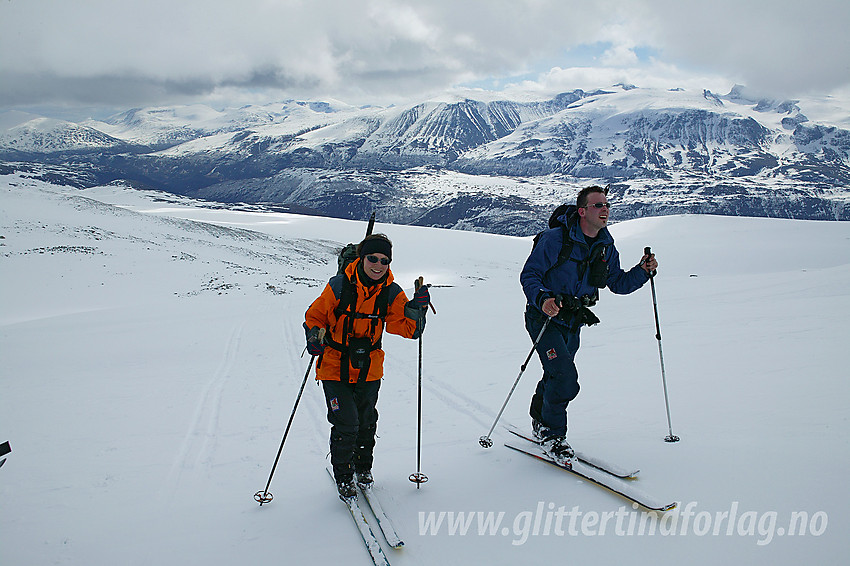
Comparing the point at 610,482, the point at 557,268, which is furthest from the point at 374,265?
the point at 610,482

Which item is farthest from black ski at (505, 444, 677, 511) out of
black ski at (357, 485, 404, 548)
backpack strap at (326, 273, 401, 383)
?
backpack strap at (326, 273, 401, 383)

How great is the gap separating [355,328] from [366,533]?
1757mm

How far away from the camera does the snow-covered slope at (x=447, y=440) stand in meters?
4.21

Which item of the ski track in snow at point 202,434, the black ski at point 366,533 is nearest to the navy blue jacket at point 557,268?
the black ski at point 366,533

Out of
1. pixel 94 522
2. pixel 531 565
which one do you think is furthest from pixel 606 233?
pixel 94 522

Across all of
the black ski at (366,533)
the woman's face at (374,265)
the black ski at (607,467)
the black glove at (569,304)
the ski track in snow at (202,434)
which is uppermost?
the woman's face at (374,265)

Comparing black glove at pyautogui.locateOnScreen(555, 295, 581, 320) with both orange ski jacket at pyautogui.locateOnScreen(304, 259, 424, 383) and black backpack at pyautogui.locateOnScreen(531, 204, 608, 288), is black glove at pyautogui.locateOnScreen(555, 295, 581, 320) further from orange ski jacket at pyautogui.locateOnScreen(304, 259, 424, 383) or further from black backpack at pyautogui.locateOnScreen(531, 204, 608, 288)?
orange ski jacket at pyautogui.locateOnScreen(304, 259, 424, 383)

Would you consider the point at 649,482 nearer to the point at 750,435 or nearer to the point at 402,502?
the point at 750,435

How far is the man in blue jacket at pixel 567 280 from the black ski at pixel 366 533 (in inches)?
82.7

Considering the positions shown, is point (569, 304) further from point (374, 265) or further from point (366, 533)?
point (366, 533)

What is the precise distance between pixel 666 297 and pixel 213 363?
1693 centimetres

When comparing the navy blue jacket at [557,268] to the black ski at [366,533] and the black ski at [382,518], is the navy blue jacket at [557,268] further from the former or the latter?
the black ski at [366,533]

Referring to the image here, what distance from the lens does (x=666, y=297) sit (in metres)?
20.5

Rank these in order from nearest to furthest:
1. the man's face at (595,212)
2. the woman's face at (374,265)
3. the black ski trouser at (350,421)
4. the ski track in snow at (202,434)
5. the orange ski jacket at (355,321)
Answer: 1. the woman's face at (374,265)
2. the orange ski jacket at (355,321)
3. the black ski trouser at (350,421)
4. the man's face at (595,212)
5. the ski track in snow at (202,434)
